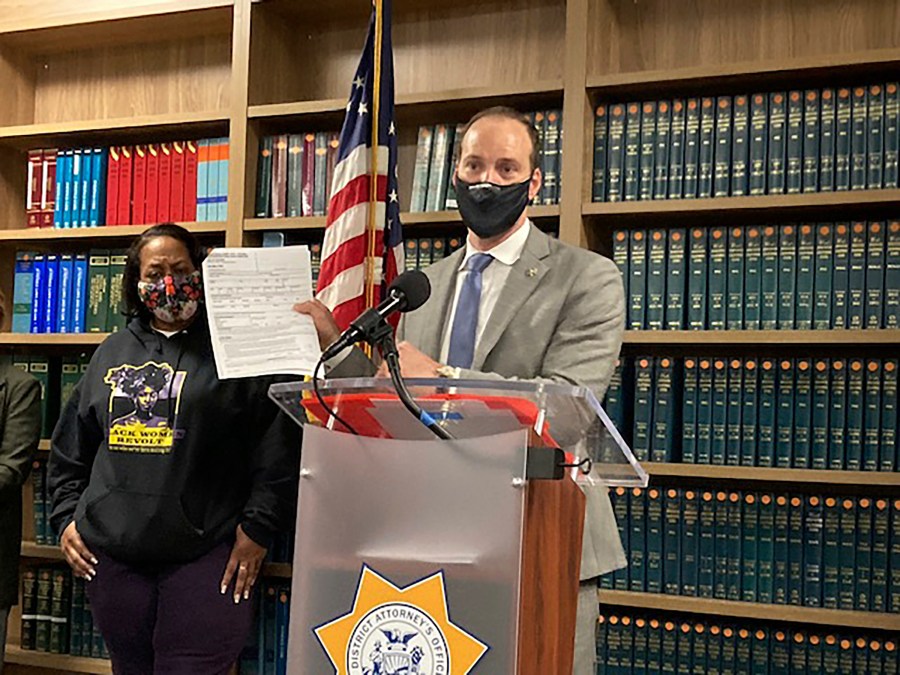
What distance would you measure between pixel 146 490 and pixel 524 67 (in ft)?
5.29

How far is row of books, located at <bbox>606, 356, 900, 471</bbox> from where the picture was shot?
9.04 feet

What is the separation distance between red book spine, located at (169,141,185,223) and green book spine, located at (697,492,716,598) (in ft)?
5.92

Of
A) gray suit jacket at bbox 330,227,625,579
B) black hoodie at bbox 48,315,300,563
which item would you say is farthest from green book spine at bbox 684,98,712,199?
black hoodie at bbox 48,315,300,563

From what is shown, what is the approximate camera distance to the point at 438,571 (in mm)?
1215

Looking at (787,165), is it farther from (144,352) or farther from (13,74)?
(13,74)

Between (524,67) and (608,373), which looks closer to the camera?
(608,373)

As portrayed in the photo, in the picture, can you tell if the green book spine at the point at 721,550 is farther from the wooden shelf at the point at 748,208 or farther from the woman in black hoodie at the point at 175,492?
the woman in black hoodie at the point at 175,492

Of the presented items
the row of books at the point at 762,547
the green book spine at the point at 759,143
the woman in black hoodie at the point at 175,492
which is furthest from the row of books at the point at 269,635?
the green book spine at the point at 759,143

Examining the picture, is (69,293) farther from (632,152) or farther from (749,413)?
(749,413)

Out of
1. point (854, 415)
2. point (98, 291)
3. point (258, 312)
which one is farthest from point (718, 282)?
point (98, 291)

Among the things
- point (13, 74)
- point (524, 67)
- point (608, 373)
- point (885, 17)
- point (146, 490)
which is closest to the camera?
point (608, 373)

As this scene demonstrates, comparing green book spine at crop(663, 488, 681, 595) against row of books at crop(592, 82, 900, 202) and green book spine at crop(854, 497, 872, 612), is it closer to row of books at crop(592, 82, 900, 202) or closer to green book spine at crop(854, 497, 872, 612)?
green book spine at crop(854, 497, 872, 612)

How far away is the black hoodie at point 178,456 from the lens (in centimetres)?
275

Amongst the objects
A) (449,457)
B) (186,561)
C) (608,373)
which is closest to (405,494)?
(449,457)
